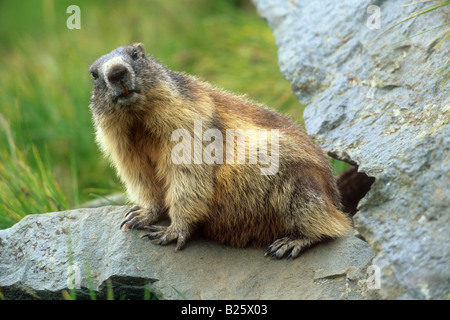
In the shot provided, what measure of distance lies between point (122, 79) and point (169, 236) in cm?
163

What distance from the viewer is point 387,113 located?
5.79 metres

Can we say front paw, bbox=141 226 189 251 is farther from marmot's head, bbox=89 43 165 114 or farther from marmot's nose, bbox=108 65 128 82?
marmot's nose, bbox=108 65 128 82

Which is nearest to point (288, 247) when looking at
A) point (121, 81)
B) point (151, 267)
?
point (151, 267)

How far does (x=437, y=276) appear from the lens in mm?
4422

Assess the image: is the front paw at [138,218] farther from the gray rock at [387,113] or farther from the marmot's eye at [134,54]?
the gray rock at [387,113]

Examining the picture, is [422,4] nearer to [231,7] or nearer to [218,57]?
[218,57]

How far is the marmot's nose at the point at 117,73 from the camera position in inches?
214

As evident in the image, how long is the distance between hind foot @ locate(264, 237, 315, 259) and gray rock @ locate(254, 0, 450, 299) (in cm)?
90

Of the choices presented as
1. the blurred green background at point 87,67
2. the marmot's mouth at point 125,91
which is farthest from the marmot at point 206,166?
the blurred green background at point 87,67

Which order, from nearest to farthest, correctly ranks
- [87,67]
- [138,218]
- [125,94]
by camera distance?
[125,94] < [138,218] < [87,67]

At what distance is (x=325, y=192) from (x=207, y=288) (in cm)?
164

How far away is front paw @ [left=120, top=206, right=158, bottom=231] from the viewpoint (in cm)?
592

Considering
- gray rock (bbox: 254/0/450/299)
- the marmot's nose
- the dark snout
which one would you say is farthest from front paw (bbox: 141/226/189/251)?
gray rock (bbox: 254/0/450/299)

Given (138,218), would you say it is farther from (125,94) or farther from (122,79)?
(122,79)
